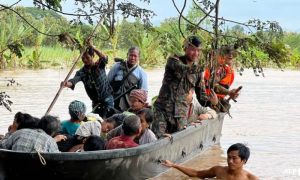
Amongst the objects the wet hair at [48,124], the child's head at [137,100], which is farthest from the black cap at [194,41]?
the wet hair at [48,124]

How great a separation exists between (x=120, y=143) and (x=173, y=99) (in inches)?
53.2

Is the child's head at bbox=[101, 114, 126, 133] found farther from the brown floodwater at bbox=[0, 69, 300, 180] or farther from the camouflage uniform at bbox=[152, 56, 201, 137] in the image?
the brown floodwater at bbox=[0, 69, 300, 180]

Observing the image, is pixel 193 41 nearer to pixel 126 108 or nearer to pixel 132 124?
pixel 132 124

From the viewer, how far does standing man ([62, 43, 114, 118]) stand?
29.3 ft

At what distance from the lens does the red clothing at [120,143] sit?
6.71 meters

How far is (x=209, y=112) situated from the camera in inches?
379

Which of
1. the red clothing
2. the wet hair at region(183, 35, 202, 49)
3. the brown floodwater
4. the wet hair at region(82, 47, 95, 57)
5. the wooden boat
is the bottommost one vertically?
the brown floodwater

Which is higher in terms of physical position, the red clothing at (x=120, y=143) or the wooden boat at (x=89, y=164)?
the red clothing at (x=120, y=143)

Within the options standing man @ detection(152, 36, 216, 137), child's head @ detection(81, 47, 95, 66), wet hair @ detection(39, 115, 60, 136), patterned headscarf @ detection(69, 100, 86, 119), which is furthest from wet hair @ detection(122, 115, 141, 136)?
child's head @ detection(81, 47, 95, 66)

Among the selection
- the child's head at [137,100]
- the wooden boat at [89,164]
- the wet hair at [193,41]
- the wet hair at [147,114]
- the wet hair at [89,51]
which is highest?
the wet hair at [193,41]

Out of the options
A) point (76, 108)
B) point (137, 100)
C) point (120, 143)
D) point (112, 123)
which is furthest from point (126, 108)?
point (120, 143)

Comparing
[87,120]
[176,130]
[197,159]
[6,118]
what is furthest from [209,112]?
[6,118]

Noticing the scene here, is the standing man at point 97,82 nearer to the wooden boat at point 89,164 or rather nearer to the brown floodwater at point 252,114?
the brown floodwater at point 252,114

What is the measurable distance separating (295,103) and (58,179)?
39.4 ft
